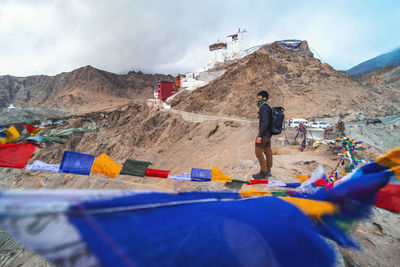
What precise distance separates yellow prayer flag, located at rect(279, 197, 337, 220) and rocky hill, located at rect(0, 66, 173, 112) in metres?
76.9

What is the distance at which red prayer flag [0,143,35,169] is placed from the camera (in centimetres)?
274

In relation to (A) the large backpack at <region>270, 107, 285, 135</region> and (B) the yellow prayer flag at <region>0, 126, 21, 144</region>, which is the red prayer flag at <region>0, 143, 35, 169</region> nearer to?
(B) the yellow prayer flag at <region>0, 126, 21, 144</region>

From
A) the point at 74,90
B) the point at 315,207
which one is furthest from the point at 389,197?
the point at 74,90

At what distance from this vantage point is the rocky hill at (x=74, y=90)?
237 feet

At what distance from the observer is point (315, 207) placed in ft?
4.31

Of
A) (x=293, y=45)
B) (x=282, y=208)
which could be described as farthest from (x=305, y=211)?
(x=293, y=45)

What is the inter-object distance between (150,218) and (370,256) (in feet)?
8.18

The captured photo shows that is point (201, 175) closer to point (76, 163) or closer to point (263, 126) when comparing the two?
point (263, 126)

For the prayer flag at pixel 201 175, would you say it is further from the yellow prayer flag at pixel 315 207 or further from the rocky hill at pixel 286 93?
the rocky hill at pixel 286 93

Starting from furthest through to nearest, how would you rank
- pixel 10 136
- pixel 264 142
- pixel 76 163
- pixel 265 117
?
pixel 264 142, pixel 265 117, pixel 76 163, pixel 10 136

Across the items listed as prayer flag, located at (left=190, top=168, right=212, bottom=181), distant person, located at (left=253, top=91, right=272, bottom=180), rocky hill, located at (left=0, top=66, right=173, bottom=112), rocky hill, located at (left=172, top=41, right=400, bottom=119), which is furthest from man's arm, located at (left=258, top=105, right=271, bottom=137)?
rocky hill, located at (left=0, top=66, right=173, bottom=112)

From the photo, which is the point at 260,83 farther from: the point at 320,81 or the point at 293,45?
the point at 293,45

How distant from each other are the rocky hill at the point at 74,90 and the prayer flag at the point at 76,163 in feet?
244

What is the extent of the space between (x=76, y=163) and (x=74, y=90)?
Result: 8754 cm
